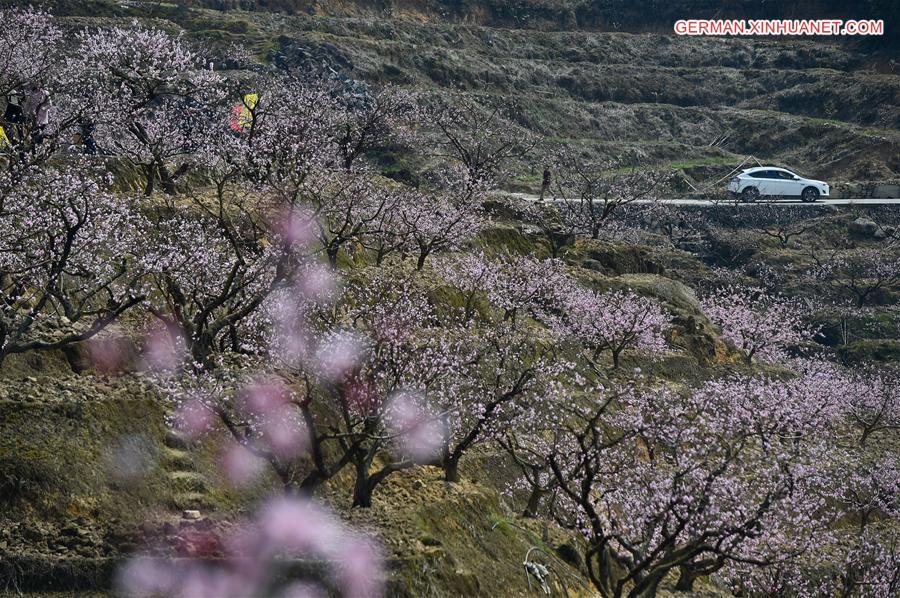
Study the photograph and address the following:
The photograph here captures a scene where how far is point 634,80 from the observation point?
123375mm

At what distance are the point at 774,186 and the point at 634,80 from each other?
37713 millimetres

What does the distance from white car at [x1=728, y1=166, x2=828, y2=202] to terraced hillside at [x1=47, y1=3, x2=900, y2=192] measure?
11.6 meters

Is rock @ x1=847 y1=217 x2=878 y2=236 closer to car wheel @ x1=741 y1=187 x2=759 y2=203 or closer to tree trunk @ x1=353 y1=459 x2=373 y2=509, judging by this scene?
car wheel @ x1=741 y1=187 x2=759 y2=203

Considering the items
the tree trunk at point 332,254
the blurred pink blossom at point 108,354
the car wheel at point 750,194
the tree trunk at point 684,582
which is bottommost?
the tree trunk at point 684,582

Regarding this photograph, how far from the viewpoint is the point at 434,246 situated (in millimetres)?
40656

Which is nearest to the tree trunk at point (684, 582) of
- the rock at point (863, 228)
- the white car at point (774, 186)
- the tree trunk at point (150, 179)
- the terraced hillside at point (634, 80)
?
the tree trunk at point (150, 179)

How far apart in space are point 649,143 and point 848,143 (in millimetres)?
24730

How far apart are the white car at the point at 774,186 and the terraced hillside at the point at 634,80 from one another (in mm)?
11588

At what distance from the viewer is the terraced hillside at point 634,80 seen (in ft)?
328

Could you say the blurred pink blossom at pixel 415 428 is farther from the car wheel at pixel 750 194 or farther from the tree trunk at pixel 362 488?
the car wheel at pixel 750 194

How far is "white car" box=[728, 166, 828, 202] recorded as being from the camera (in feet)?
298

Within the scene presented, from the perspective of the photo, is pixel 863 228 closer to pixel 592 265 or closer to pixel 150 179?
pixel 592 265

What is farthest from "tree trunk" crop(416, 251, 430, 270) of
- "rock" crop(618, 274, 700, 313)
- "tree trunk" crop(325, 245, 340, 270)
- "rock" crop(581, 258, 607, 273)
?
"rock" crop(581, 258, 607, 273)

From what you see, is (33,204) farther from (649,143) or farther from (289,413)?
(649,143)
